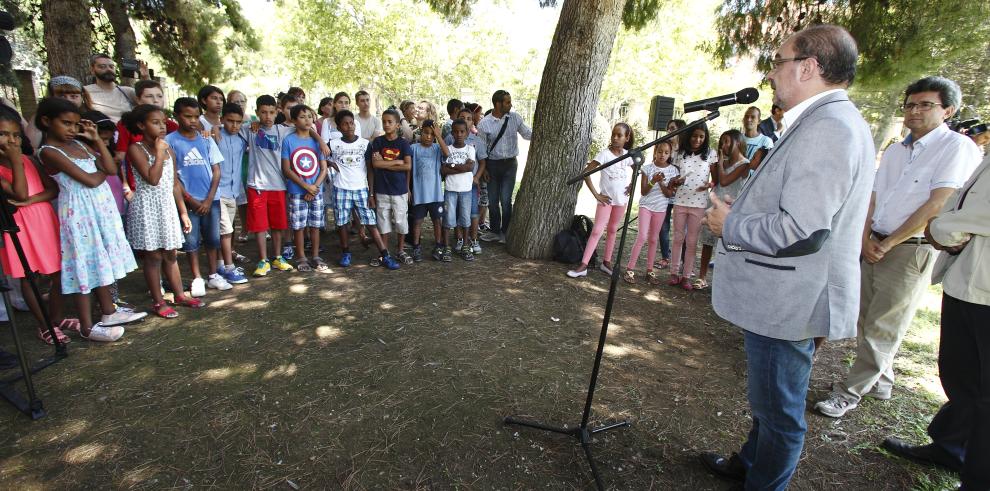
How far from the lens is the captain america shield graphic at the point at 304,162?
500 centimetres

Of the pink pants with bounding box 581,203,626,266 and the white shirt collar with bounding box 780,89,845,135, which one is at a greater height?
the white shirt collar with bounding box 780,89,845,135

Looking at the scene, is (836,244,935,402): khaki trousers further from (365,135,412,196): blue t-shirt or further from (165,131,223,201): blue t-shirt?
(165,131,223,201): blue t-shirt

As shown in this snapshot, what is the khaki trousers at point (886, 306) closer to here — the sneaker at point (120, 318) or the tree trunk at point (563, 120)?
the tree trunk at point (563, 120)

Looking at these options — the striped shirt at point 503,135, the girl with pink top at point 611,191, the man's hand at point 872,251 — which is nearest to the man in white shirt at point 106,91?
the striped shirt at point 503,135

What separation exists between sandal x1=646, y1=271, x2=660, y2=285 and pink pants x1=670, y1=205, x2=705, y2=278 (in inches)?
11.6

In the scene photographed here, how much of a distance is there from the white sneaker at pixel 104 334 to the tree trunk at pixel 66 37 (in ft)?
13.7

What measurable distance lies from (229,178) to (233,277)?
101cm


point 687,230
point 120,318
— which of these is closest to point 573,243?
point 687,230

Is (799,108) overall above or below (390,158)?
above

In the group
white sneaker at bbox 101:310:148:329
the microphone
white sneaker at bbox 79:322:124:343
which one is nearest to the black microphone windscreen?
the microphone

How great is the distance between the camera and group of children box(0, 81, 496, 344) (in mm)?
3354

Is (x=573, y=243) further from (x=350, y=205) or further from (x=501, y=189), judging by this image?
(x=350, y=205)

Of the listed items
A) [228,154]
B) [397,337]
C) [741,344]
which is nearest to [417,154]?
[228,154]

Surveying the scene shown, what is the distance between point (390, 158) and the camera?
5.31 meters
